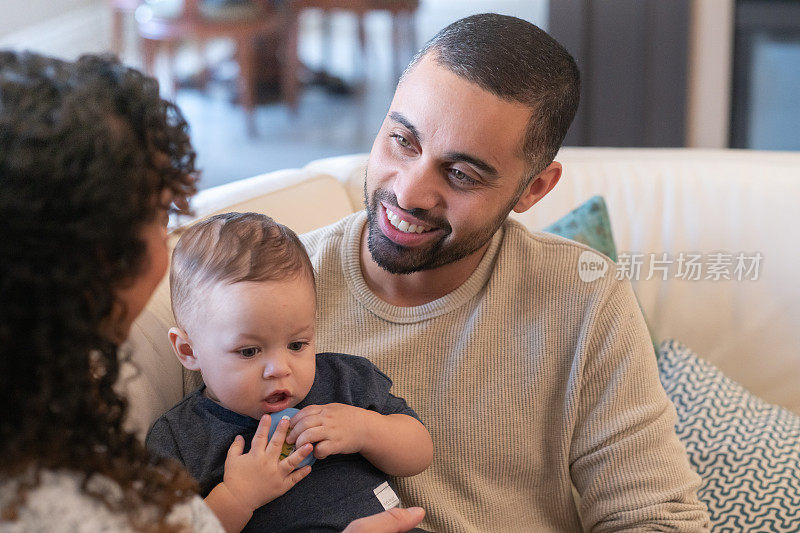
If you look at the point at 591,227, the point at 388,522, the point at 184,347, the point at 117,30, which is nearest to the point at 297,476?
the point at 388,522

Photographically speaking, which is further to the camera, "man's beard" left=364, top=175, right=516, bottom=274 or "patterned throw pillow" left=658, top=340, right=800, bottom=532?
"patterned throw pillow" left=658, top=340, right=800, bottom=532

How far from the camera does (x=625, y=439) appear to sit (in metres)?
1.34

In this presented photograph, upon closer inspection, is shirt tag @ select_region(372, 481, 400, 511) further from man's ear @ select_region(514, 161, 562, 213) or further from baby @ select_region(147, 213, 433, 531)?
man's ear @ select_region(514, 161, 562, 213)

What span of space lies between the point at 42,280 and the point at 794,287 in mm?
1880

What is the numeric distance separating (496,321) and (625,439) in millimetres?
278

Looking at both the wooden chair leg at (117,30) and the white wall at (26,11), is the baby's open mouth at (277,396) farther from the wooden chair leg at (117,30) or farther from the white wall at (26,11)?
the white wall at (26,11)

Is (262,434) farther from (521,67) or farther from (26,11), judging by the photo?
(26,11)

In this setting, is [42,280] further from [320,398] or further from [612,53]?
[612,53]

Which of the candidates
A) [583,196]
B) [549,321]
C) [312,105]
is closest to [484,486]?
[549,321]

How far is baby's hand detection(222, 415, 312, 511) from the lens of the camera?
1.08 metres

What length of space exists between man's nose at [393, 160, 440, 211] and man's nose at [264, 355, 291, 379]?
0.35 metres

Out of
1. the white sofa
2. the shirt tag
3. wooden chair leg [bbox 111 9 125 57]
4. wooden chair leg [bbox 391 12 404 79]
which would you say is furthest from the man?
wooden chair leg [bbox 111 9 125 57]

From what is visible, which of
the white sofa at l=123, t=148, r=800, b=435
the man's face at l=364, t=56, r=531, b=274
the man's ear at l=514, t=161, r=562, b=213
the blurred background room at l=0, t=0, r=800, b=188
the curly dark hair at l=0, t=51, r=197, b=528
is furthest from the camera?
the blurred background room at l=0, t=0, r=800, b=188

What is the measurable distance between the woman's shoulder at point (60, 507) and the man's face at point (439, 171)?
0.69 m
